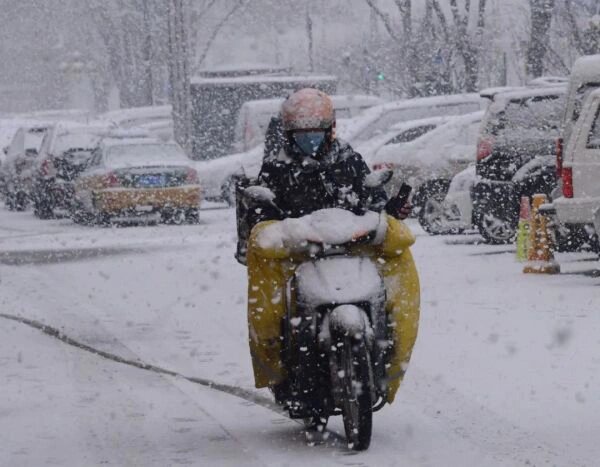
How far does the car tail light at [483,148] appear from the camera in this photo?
60.7 ft

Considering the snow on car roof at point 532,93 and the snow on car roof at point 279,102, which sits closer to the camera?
the snow on car roof at point 532,93

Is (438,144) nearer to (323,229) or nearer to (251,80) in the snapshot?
(323,229)

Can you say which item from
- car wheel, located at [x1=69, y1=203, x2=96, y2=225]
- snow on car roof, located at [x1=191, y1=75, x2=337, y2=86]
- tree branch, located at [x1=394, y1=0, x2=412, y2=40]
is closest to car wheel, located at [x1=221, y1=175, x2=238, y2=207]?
car wheel, located at [x1=69, y1=203, x2=96, y2=225]

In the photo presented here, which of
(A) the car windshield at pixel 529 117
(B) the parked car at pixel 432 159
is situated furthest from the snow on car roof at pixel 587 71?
(B) the parked car at pixel 432 159

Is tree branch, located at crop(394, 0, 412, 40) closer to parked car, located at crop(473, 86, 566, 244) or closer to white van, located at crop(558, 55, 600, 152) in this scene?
parked car, located at crop(473, 86, 566, 244)

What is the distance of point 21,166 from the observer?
33.2 meters

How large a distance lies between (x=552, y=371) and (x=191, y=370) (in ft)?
7.06

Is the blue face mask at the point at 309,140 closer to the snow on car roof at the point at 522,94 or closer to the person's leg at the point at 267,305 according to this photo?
the person's leg at the point at 267,305

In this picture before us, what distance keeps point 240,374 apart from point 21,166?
78.2ft

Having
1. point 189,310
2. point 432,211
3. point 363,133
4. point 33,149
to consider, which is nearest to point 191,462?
point 189,310

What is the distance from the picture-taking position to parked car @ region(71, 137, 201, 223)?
83.1 feet

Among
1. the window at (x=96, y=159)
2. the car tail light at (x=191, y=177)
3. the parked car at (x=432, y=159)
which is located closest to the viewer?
the parked car at (x=432, y=159)

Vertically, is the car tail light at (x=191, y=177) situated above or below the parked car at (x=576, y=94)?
below

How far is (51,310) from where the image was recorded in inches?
542
